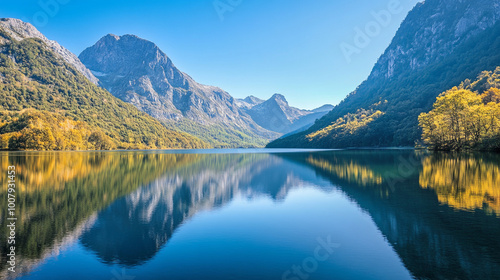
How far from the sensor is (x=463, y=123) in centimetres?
8394

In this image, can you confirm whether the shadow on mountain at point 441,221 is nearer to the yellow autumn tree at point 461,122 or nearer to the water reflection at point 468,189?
the water reflection at point 468,189

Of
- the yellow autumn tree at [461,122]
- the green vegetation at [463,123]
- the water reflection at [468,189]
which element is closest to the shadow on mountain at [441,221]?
the water reflection at [468,189]

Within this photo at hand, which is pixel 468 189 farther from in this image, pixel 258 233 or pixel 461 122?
pixel 461 122

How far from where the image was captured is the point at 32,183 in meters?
34.3

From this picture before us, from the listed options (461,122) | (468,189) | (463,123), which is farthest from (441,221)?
(461,122)

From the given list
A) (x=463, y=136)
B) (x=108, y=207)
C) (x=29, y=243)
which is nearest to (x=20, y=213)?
(x=108, y=207)

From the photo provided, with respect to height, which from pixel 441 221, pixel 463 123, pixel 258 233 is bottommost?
pixel 258 233

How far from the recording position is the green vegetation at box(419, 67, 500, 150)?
75438 millimetres

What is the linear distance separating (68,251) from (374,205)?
22.4m

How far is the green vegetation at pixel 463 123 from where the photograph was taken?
247 feet

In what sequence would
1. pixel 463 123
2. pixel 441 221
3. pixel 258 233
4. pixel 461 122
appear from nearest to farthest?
pixel 258 233, pixel 441 221, pixel 463 123, pixel 461 122

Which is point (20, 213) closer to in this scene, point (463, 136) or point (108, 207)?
point (108, 207)

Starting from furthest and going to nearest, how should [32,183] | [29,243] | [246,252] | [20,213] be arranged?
[32,183] → [20,213] → [29,243] → [246,252]

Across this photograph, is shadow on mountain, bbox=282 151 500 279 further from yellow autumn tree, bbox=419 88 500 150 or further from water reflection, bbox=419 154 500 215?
yellow autumn tree, bbox=419 88 500 150
